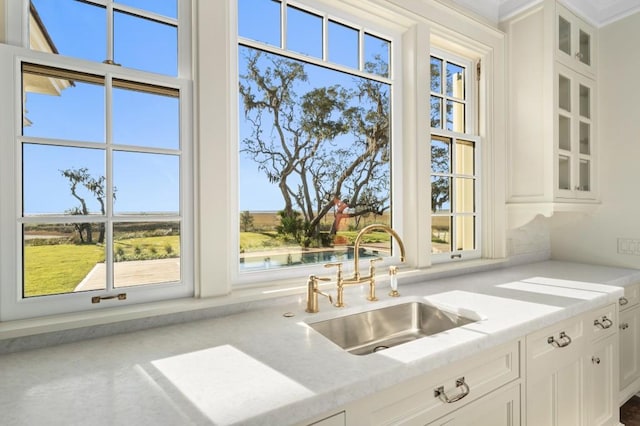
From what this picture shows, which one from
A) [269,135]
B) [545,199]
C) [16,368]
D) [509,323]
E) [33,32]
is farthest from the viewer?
[545,199]

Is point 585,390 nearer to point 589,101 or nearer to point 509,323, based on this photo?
point 509,323

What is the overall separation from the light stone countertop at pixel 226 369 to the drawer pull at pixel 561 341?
10 cm

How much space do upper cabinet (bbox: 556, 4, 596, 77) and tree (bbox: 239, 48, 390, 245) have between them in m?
1.28

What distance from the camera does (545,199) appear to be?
2156mm

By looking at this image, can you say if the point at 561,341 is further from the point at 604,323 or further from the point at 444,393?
the point at 444,393

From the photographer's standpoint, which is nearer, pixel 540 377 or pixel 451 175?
pixel 540 377

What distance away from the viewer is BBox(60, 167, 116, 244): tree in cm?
117

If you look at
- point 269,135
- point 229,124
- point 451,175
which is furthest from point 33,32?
point 451,175

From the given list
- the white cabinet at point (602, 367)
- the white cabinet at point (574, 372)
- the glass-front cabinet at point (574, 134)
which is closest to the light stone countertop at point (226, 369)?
the white cabinet at point (574, 372)

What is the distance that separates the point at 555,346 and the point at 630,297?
1.16 metres

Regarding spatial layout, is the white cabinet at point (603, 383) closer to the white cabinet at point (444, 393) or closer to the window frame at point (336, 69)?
the white cabinet at point (444, 393)

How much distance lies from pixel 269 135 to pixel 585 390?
79.2 inches

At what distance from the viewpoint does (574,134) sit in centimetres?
226

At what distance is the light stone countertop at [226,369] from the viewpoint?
0.71 m
